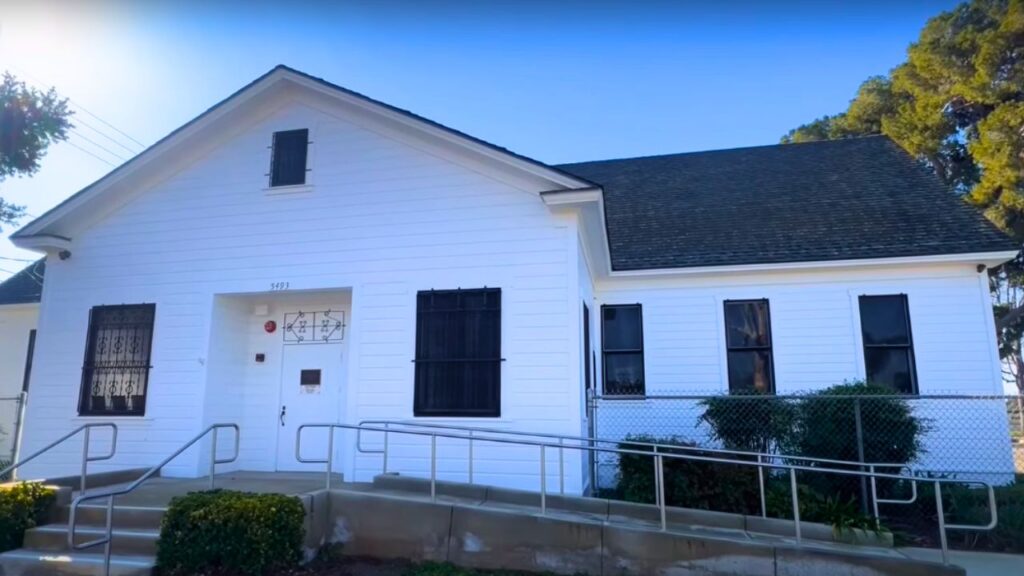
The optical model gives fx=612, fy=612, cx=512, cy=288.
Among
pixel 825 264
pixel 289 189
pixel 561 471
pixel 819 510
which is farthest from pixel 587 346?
pixel 289 189

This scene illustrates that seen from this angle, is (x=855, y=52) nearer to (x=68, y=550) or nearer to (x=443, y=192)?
(x=443, y=192)

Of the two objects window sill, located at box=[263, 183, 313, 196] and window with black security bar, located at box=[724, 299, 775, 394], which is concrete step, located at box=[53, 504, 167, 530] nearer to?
window sill, located at box=[263, 183, 313, 196]

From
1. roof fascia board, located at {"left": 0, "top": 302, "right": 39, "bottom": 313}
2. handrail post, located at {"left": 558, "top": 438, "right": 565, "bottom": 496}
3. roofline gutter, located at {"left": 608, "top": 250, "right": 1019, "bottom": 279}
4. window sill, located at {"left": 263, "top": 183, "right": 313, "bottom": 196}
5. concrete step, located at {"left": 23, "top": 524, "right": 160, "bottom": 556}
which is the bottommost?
concrete step, located at {"left": 23, "top": 524, "right": 160, "bottom": 556}

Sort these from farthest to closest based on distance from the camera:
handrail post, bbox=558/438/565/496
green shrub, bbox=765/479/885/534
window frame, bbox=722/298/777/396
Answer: window frame, bbox=722/298/777/396 → handrail post, bbox=558/438/565/496 → green shrub, bbox=765/479/885/534

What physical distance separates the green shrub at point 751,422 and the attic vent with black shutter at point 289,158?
24.6 feet

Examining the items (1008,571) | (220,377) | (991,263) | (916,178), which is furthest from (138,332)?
(916,178)

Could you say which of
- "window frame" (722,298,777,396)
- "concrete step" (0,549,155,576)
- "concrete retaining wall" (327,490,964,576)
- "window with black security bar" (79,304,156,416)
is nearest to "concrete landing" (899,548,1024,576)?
"concrete retaining wall" (327,490,964,576)

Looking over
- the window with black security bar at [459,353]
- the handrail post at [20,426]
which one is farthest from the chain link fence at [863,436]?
the handrail post at [20,426]

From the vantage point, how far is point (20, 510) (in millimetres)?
6699

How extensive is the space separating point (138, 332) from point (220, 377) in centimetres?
161

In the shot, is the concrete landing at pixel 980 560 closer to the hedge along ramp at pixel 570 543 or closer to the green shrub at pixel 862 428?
the hedge along ramp at pixel 570 543

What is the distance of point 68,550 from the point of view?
640 cm

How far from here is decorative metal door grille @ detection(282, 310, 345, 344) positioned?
32.0 feet

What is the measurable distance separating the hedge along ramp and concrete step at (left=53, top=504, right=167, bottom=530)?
1.82 m
